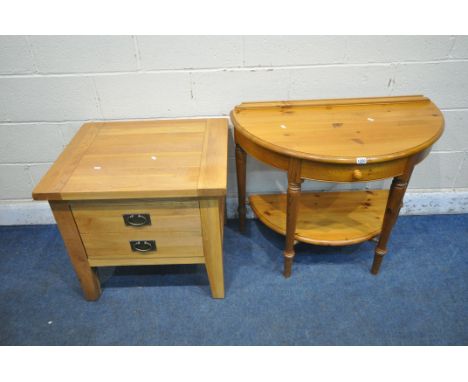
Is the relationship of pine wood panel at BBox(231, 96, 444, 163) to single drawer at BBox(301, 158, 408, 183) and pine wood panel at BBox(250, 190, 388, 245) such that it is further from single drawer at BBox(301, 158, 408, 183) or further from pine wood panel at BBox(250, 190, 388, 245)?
pine wood panel at BBox(250, 190, 388, 245)

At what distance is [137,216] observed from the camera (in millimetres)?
1311

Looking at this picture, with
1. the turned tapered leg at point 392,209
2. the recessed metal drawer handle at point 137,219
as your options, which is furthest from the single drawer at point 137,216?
the turned tapered leg at point 392,209

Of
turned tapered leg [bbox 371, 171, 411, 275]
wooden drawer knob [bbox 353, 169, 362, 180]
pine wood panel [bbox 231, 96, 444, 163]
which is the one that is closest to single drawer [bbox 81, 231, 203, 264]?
pine wood panel [bbox 231, 96, 444, 163]

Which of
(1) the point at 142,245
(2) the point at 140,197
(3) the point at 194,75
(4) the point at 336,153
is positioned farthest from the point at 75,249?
(4) the point at 336,153

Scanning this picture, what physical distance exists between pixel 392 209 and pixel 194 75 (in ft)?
3.29

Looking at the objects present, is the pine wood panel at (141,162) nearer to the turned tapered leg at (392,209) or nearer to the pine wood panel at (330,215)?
the pine wood panel at (330,215)

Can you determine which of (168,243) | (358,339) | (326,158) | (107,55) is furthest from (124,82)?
(358,339)

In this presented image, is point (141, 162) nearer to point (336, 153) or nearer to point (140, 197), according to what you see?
point (140, 197)

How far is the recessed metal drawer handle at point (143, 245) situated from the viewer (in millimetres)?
1387

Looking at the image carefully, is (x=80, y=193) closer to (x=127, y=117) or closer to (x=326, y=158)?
(x=127, y=117)

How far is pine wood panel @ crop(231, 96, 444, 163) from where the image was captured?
123cm

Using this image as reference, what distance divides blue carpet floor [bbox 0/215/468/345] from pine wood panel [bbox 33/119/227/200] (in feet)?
1.91

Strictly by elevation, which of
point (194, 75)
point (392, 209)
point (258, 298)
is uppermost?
point (194, 75)

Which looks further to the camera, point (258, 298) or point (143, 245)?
point (258, 298)
